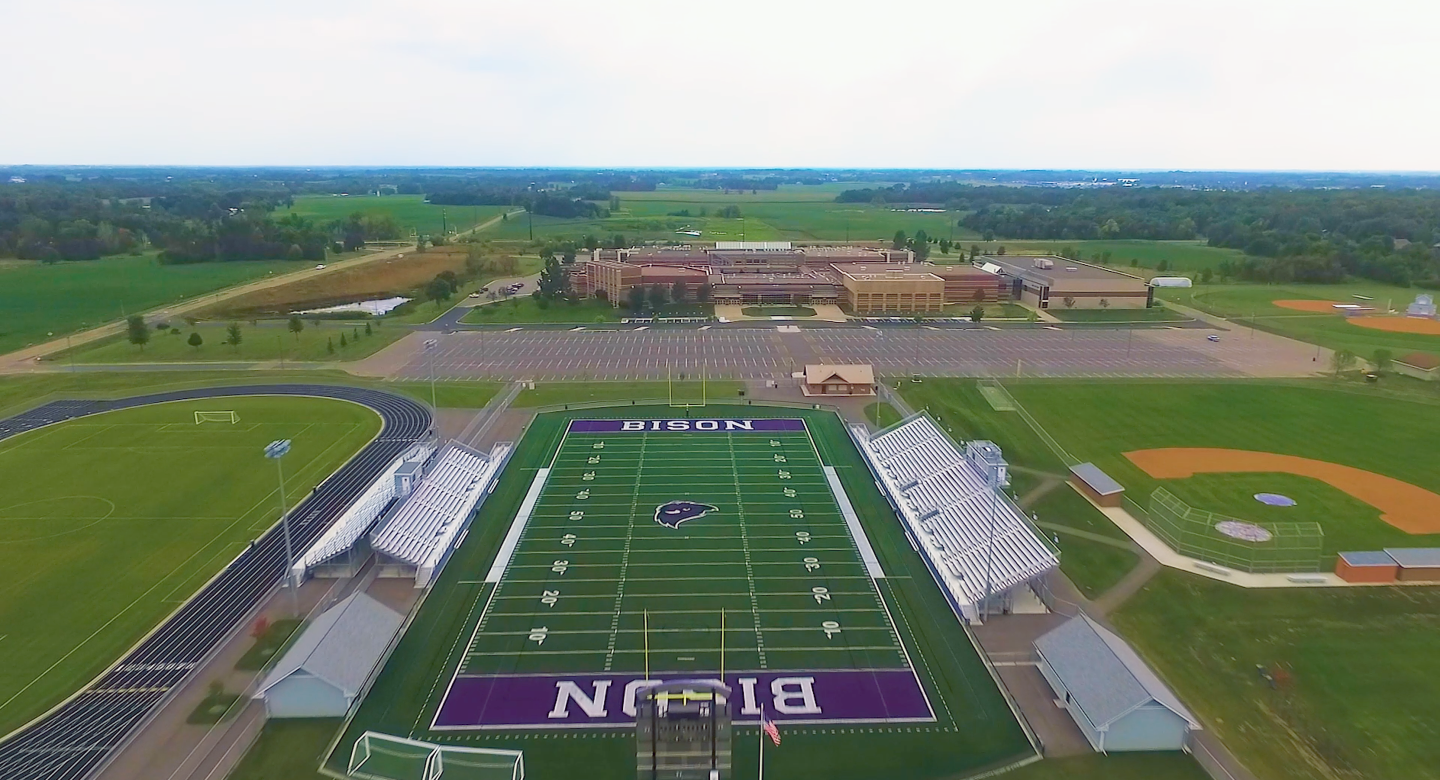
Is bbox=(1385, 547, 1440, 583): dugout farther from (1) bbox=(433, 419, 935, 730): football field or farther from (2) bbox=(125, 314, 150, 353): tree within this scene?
(2) bbox=(125, 314, 150, 353): tree

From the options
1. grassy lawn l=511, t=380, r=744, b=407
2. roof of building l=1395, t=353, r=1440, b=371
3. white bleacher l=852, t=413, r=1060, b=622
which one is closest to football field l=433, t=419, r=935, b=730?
white bleacher l=852, t=413, r=1060, b=622

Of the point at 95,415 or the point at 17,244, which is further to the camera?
the point at 17,244

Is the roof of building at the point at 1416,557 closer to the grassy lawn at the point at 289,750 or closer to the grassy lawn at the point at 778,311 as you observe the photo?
the grassy lawn at the point at 289,750

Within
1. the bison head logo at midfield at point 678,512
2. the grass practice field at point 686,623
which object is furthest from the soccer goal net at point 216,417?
the bison head logo at midfield at point 678,512

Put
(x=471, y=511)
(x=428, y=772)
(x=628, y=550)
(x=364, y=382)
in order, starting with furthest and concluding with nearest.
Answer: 1. (x=364, y=382)
2. (x=471, y=511)
3. (x=628, y=550)
4. (x=428, y=772)

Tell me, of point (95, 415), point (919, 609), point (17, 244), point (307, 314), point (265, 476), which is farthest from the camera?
point (17, 244)

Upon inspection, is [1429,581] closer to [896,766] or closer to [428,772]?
[896,766]

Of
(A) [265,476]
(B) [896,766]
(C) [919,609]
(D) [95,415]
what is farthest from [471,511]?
(D) [95,415]

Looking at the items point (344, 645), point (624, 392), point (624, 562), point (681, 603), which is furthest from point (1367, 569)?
point (624, 392)
